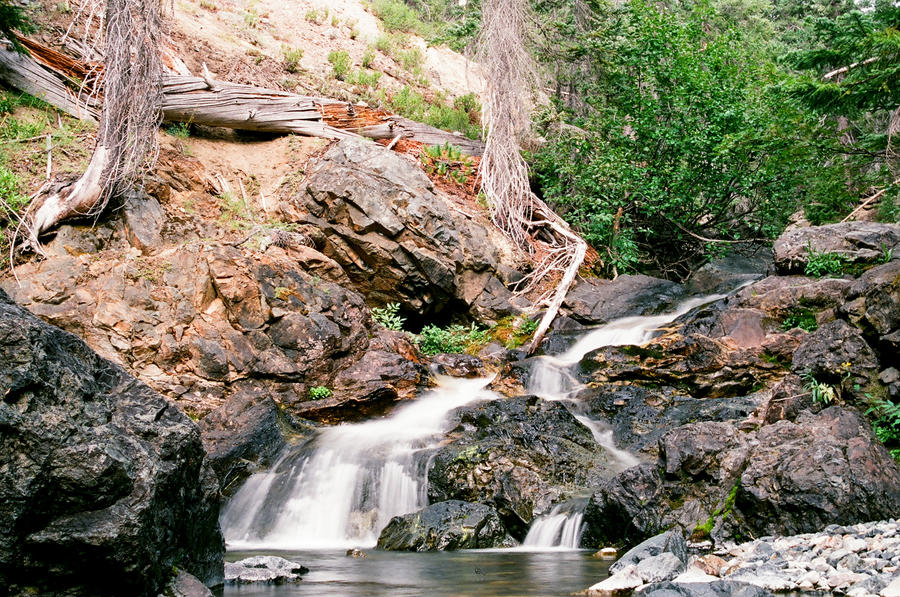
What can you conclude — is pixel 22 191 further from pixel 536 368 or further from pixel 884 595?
pixel 884 595

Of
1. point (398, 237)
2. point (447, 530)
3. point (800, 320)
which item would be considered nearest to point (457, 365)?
point (398, 237)

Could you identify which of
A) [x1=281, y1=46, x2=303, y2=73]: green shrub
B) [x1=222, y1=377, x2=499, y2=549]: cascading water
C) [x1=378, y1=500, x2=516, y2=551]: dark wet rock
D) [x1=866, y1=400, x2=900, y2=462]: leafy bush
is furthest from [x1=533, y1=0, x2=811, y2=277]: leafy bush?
[x1=378, y1=500, x2=516, y2=551]: dark wet rock

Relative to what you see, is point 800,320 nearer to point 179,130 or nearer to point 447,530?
point 447,530

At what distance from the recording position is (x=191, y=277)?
10555mm

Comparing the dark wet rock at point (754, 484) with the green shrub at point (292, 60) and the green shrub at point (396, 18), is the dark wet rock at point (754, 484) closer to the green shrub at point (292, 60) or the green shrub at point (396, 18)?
the green shrub at point (292, 60)

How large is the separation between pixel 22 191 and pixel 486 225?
892cm

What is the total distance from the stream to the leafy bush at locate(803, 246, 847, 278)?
2710 millimetres

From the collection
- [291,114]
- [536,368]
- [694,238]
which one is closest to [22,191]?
[291,114]

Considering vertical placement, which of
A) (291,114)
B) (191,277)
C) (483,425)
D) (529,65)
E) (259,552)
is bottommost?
(259,552)

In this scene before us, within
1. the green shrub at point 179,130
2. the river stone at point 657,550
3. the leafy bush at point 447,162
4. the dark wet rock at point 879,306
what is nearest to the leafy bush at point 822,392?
the dark wet rock at point 879,306

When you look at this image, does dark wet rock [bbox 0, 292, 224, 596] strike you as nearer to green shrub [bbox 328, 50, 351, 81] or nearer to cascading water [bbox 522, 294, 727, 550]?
cascading water [bbox 522, 294, 727, 550]

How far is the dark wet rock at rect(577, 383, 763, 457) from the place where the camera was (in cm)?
923

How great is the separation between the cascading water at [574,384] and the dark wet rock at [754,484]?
364 mm

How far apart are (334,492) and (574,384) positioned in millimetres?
4527
